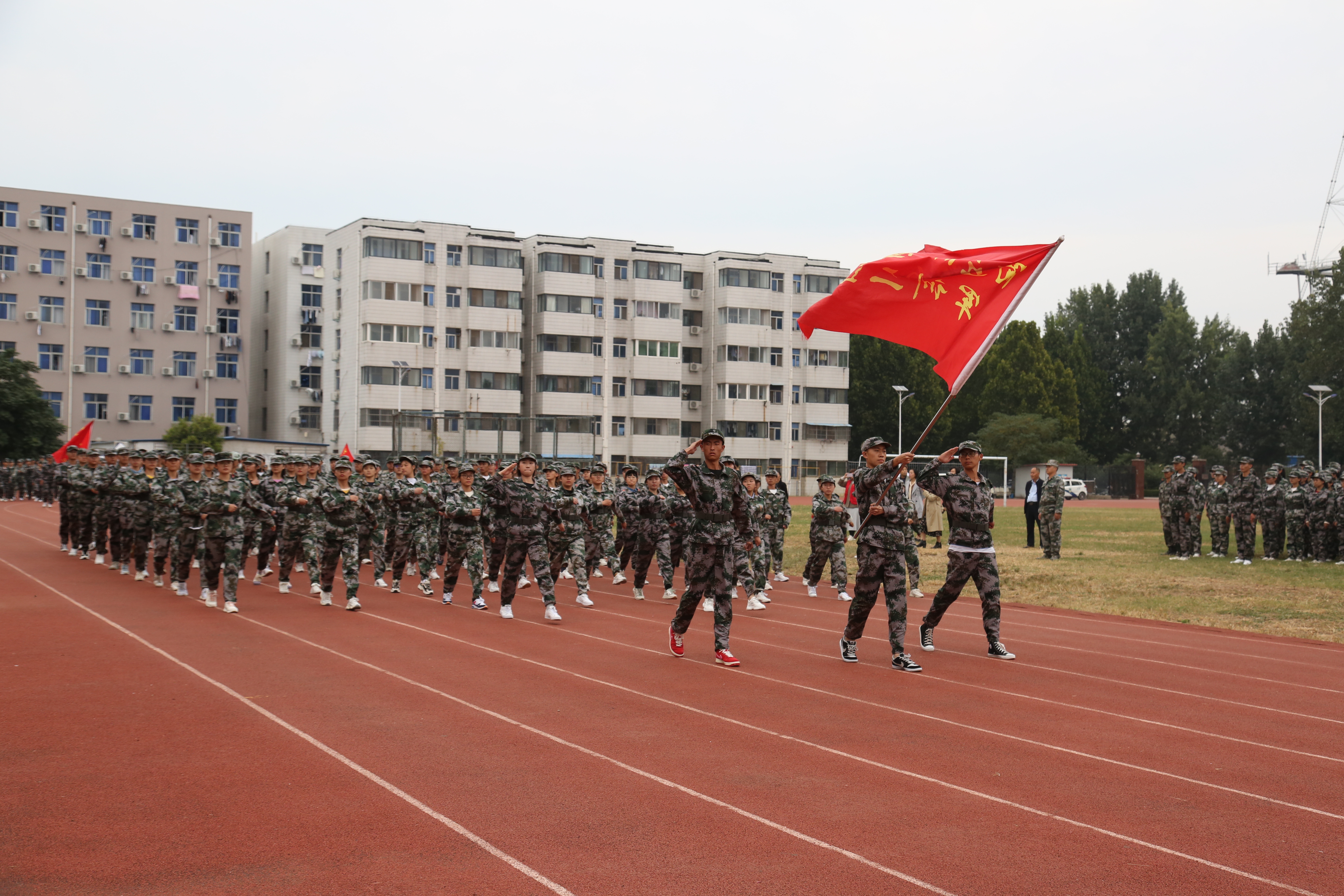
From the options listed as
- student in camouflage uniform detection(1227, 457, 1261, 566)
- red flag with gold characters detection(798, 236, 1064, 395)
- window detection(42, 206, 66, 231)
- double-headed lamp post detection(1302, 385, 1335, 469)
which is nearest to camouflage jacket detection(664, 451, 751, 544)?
red flag with gold characters detection(798, 236, 1064, 395)

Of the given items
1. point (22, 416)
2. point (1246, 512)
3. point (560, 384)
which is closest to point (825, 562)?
point (1246, 512)

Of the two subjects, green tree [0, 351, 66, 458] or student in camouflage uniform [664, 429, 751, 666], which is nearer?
student in camouflage uniform [664, 429, 751, 666]

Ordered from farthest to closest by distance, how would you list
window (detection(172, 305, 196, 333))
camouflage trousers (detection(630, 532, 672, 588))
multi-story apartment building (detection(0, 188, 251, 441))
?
window (detection(172, 305, 196, 333)) → multi-story apartment building (detection(0, 188, 251, 441)) → camouflage trousers (detection(630, 532, 672, 588))

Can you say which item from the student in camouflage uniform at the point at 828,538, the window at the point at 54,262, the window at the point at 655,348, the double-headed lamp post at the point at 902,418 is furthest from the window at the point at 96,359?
the student in camouflage uniform at the point at 828,538

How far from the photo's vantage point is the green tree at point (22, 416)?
52500mm

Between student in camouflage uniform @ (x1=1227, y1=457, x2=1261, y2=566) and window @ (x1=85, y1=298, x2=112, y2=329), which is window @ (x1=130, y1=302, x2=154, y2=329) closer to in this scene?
window @ (x1=85, y1=298, x2=112, y2=329)

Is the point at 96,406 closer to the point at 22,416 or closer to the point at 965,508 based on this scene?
the point at 22,416

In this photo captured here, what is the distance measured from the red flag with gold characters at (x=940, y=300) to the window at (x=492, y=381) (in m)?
56.3

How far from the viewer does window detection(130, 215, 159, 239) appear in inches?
2466

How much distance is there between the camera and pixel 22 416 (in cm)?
5350

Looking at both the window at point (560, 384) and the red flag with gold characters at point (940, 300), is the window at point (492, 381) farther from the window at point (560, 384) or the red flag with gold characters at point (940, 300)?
the red flag with gold characters at point (940, 300)

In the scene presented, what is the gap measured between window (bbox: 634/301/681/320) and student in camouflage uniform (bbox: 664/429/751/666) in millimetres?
59866

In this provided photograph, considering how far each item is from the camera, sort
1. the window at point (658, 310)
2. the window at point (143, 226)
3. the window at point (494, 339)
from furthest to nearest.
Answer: the window at point (658, 310) → the window at point (494, 339) → the window at point (143, 226)

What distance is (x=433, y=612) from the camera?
14328 millimetres
